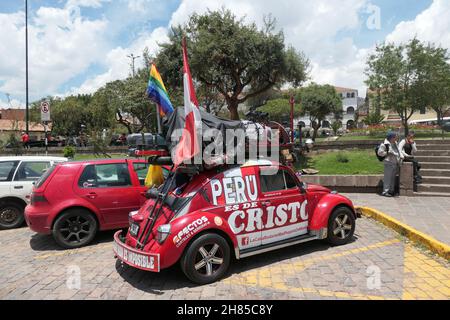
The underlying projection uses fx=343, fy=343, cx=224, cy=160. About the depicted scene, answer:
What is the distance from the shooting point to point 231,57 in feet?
46.2

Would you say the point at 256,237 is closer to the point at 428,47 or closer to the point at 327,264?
the point at 327,264

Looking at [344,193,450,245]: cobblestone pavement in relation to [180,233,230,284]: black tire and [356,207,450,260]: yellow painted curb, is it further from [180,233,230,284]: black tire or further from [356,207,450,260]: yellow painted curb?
[180,233,230,284]: black tire

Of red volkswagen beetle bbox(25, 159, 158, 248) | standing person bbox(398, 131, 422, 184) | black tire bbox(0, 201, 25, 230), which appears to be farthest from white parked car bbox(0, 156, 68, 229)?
standing person bbox(398, 131, 422, 184)

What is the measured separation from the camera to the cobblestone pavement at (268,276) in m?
4.22

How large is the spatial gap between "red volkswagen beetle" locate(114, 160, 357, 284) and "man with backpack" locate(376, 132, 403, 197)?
4.58m

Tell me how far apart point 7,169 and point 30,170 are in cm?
47

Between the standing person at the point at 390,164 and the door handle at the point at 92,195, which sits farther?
the standing person at the point at 390,164

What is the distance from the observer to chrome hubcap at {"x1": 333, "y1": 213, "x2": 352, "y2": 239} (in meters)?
5.80

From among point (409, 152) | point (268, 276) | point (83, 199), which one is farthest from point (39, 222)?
point (409, 152)

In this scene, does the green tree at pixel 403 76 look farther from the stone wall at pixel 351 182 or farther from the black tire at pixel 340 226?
the black tire at pixel 340 226

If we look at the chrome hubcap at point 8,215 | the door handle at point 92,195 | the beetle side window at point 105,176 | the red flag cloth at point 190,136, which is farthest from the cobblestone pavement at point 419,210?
the chrome hubcap at point 8,215

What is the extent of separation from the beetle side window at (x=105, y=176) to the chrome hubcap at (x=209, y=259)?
2.93 m

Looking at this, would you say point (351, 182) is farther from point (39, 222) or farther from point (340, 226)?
point (39, 222)
